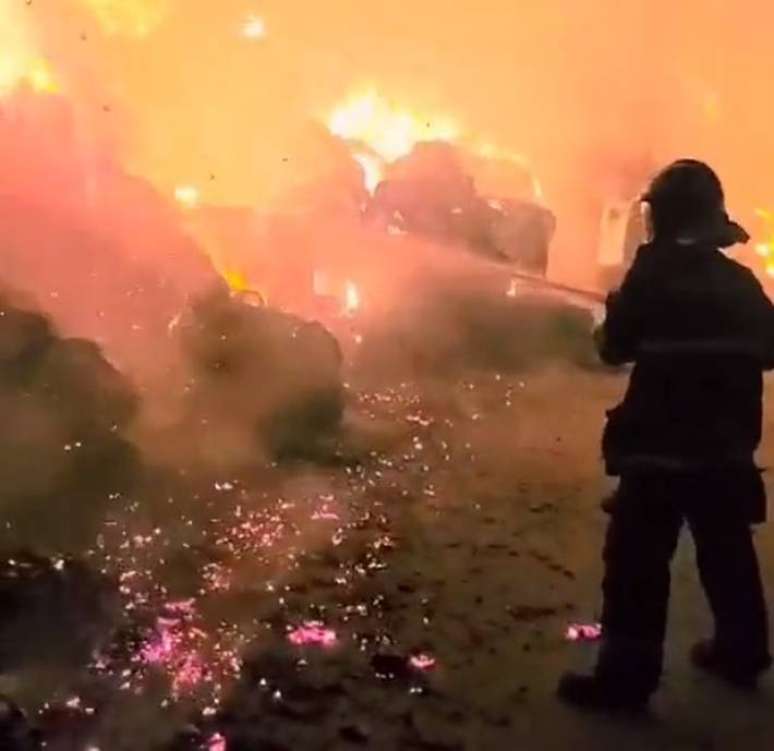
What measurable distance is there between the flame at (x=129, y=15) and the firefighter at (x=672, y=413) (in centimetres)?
1274

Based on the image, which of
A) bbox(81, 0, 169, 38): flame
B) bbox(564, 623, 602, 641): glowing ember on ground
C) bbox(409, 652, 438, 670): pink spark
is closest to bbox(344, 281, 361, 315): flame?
bbox(81, 0, 169, 38): flame

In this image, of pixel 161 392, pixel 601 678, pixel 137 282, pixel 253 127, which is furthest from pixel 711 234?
pixel 253 127

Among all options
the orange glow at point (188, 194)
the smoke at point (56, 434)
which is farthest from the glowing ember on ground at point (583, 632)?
the orange glow at point (188, 194)

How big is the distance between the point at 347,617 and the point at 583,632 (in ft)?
3.38

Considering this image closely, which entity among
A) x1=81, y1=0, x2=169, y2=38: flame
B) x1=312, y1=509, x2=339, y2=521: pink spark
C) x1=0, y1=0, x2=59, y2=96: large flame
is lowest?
x1=312, y1=509, x2=339, y2=521: pink spark

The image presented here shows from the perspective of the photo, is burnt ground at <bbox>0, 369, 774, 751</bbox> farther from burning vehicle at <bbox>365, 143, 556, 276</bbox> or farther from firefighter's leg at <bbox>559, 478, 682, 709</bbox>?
burning vehicle at <bbox>365, 143, 556, 276</bbox>

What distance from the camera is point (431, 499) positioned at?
7.41m

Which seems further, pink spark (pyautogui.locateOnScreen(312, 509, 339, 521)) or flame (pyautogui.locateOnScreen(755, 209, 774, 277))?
flame (pyautogui.locateOnScreen(755, 209, 774, 277))

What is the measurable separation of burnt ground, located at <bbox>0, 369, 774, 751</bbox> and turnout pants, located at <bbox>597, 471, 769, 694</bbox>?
0.22 meters

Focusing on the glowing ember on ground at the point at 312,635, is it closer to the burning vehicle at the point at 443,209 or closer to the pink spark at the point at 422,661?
the pink spark at the point at 422,661

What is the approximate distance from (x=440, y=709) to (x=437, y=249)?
1032 centimetres

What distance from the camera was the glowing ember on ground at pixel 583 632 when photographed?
5.36 meters

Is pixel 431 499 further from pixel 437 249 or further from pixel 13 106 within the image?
pixel 437 249

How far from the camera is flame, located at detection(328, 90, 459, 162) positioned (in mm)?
18078
